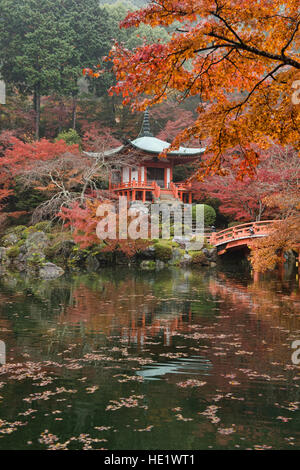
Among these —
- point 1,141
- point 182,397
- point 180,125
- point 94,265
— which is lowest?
point 182,397

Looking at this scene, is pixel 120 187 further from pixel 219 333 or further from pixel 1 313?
pixel 219 333

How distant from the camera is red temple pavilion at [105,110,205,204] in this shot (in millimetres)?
28016

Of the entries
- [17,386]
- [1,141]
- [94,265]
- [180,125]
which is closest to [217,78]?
[17,386]

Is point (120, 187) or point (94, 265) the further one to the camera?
point (120, 187)

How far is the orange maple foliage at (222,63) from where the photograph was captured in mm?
5012

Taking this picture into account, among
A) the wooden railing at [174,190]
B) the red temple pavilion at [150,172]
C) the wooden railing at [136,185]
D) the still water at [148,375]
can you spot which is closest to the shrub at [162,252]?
the red temple pavilion at [150,172]

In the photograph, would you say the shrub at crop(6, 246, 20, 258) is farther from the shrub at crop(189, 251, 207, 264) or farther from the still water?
the still water

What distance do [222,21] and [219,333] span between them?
16.9 ft

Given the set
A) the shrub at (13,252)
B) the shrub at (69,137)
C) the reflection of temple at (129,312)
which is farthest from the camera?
the shrub at (69,137)

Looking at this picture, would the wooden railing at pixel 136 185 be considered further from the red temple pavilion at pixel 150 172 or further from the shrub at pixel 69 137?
the shrub at pixel 69 137

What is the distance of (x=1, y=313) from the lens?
372 inches

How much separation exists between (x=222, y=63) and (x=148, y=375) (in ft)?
14.8

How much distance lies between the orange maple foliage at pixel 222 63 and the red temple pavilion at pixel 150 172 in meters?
21.1

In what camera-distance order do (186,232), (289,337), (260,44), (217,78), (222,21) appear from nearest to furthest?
1. (222,21)
2. (260,44)
3. (217,78)
4. (289,337)
5. (186,232)
